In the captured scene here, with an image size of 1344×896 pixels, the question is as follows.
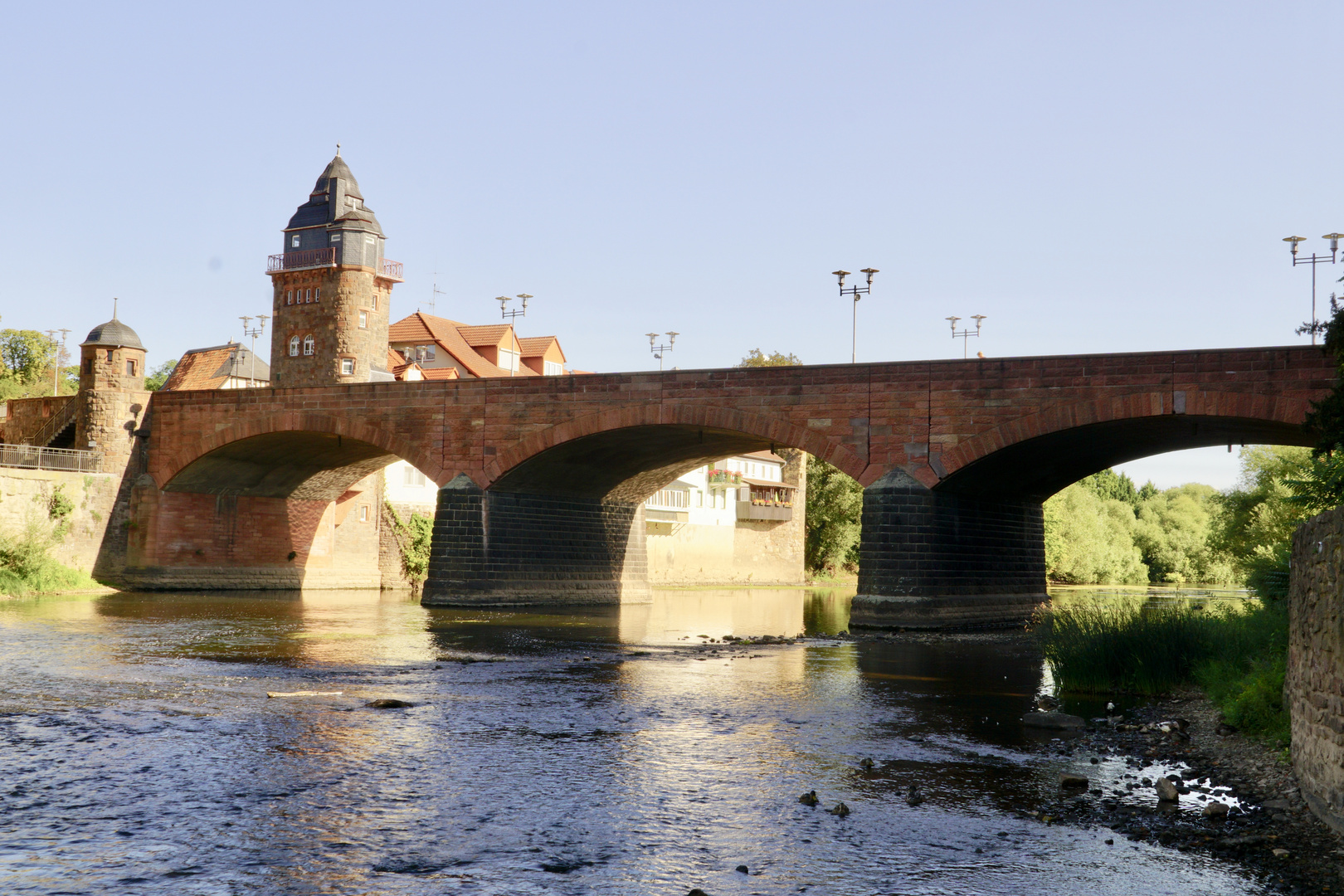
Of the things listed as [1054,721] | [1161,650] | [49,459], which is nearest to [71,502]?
[49,459]

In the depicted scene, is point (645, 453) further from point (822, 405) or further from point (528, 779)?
point (528, 779)

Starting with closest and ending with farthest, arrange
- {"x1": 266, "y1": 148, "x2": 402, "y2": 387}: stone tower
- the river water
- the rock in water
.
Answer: the river water
the rock in water
{"x1": 266, "y1": 148, "x2": 402, "y2": 387}: stone tower

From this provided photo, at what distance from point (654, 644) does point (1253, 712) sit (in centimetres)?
1320

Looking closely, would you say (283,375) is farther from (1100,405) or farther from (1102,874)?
(1102,874)

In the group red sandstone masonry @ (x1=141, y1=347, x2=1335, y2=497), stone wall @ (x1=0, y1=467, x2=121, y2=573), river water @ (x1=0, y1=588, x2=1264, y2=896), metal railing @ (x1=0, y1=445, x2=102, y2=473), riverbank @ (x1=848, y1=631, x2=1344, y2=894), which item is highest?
red sandstone masonry @ (x1=141, y1=347, x2=1335, y2=497)

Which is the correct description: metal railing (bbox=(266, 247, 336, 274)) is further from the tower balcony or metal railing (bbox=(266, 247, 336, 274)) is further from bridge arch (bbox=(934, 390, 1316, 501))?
bridge arch (bbox=(934, 390, 1316, 501))

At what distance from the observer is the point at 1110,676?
49.8 feet

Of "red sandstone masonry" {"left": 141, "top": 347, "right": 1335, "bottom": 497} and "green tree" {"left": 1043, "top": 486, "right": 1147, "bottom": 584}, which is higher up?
"red sandstone masonry" {"left": 141, "top": 347, "right": 1335, "bottom": 497}

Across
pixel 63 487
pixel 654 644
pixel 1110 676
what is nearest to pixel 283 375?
pixel 63 487

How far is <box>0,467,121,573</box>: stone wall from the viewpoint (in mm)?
34281

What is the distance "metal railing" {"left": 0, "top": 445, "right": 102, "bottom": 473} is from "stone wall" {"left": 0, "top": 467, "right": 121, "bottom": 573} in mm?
379

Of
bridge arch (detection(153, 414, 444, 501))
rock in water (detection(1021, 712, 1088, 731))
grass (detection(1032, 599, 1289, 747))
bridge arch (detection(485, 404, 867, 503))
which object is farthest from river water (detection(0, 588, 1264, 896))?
bridge arch (detection(153, 414, 444, 501))

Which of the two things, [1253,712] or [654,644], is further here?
[654,644]

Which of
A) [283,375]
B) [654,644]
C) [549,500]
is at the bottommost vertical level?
[654,644]
